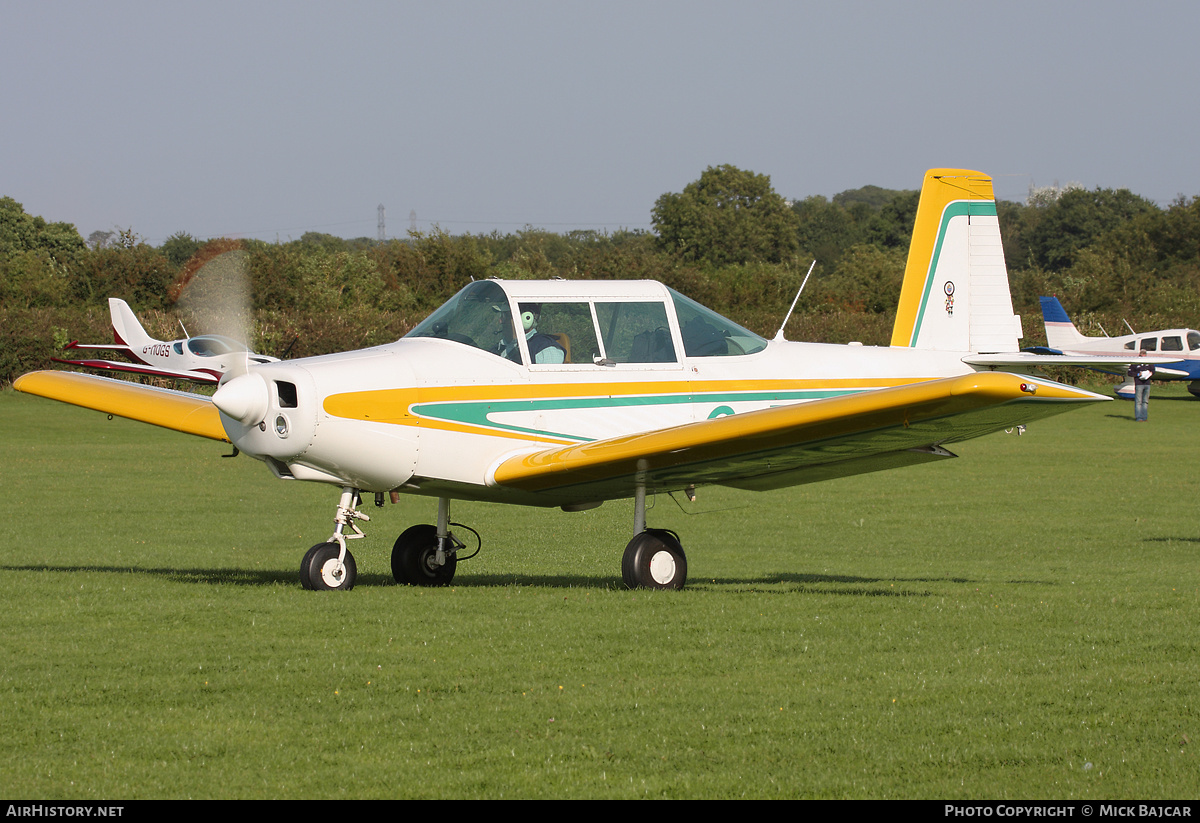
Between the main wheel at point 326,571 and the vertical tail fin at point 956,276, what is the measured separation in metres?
6.04

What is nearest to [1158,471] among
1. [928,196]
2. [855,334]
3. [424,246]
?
[928,196]

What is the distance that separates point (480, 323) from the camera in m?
9.26

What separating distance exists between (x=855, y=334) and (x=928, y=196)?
38.4m

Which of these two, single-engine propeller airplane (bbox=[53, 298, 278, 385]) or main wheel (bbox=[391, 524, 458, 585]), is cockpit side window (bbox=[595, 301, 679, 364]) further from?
single-engine propeller airplane (bbox=[53, 298, 278, 385])

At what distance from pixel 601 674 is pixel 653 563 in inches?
120

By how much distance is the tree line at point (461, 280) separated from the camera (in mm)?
47281

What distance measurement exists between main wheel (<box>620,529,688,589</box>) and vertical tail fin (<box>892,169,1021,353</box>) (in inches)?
161

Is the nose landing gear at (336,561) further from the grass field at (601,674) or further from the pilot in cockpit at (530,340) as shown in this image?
the pilot in cockpit at (530,340)

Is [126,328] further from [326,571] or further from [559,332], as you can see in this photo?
[559,332]

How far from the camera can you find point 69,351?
4562 cm

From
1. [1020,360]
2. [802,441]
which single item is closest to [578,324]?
[802,441]

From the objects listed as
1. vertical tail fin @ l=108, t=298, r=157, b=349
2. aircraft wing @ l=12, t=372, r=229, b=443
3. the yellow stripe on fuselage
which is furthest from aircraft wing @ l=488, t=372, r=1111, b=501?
vertical tail fin @ l=108, t=298, r=157, b=349

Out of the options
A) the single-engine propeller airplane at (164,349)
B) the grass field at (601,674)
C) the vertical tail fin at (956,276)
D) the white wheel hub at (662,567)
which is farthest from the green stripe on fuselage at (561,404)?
the single-engine propeller airplane at (164,349)

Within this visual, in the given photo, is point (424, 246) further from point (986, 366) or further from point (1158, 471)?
point (986, 366)
